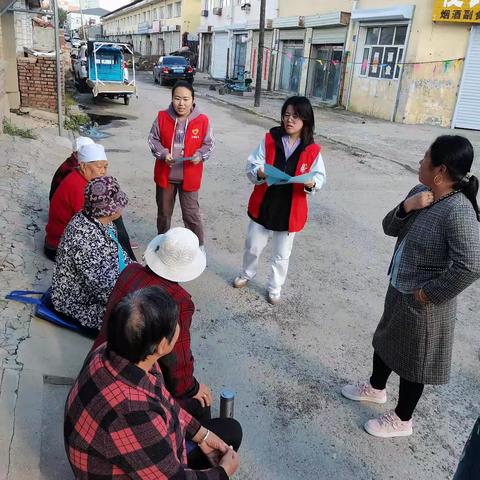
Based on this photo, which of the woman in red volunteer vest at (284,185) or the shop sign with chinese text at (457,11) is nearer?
the woman in red volunteer vest at (284,185)

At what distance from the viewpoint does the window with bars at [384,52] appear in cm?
1612

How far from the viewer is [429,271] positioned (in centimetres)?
234

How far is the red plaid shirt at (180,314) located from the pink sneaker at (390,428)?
46.6 inches

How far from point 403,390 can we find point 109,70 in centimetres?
1543

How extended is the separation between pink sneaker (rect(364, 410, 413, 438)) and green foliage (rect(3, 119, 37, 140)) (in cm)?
745

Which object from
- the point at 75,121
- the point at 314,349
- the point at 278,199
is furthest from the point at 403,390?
the point at 75,121

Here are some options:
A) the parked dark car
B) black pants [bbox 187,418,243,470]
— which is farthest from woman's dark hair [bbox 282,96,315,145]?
the parked dark car

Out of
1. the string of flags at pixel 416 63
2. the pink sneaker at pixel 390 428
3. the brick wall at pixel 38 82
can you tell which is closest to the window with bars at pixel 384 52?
the string of flags at pixel 416 63

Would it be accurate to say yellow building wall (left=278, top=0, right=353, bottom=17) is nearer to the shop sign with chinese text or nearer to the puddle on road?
the shop sign with chinese text

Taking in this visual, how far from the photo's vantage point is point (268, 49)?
24.9 meters

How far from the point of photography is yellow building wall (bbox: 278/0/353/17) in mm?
18625

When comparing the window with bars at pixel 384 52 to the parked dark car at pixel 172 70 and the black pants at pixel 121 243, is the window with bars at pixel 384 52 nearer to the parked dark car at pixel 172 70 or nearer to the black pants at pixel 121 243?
the parked dark car at pixel 172 70

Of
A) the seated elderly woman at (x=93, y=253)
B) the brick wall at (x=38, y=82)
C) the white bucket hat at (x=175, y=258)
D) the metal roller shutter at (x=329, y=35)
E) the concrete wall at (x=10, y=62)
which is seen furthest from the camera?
the metal roller shutter at (x=329, y=35)

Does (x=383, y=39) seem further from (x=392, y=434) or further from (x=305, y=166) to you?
(x=392, y=434)
